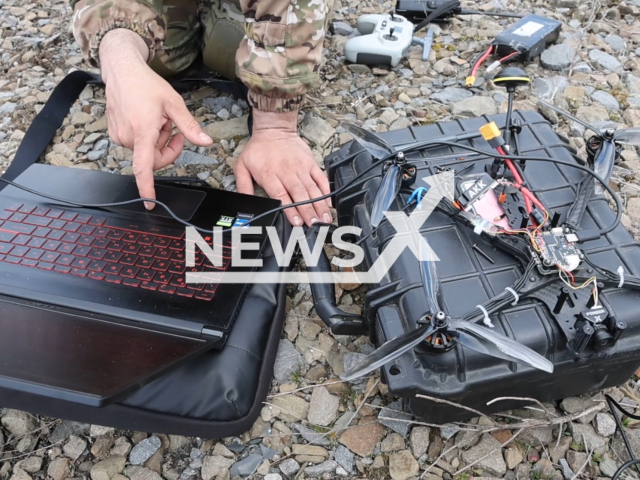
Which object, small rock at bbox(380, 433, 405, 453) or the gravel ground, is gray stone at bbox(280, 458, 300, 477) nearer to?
the gravel ground

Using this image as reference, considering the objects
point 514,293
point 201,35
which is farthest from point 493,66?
point 514,293

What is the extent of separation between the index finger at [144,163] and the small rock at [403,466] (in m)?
0.86

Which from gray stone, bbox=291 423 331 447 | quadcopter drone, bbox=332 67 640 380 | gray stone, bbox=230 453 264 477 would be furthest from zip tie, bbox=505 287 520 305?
gray stone, bbox=230 453 264 477

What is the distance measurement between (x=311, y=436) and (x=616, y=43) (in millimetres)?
2128

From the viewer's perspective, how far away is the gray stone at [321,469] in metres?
1.09

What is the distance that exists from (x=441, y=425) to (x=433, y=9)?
6.08ft

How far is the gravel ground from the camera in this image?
110 centimetres

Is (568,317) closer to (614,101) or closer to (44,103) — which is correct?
(614,101)

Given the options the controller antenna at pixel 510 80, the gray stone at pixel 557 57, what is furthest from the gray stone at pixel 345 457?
the gray stone at pixel 557 57

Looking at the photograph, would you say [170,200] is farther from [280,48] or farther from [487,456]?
[487,456]

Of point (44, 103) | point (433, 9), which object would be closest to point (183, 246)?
point (44, 103)

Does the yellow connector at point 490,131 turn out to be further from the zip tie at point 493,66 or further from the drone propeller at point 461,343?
the zip tie at point 493,66

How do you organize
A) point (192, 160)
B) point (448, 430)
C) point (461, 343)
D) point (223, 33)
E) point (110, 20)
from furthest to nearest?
1. point (223, 33)
2. point (192, 160)
3. point (110, 20)
4. point (448, 430)
5. point (461, 343)

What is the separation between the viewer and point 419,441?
112cm
